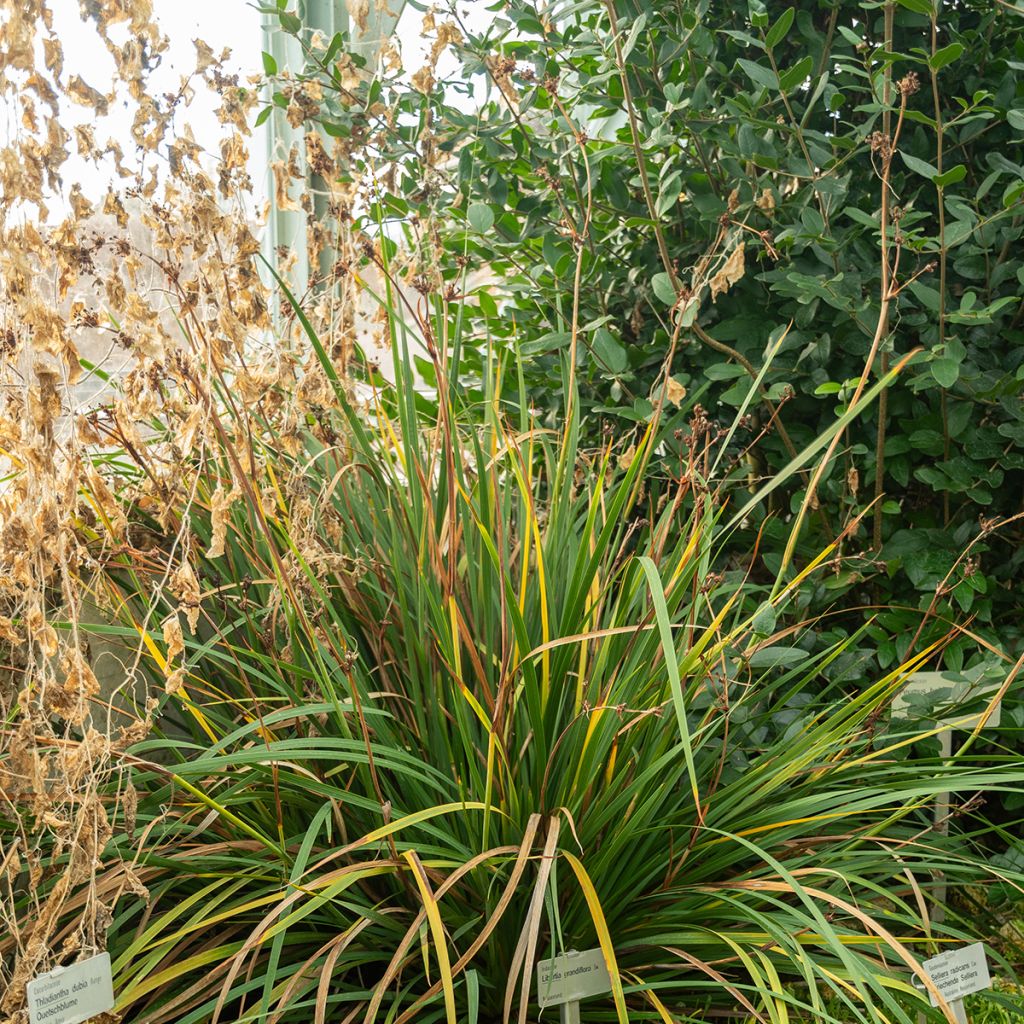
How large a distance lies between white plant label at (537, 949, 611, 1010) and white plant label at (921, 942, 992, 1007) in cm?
40

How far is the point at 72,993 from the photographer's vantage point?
3.54ft

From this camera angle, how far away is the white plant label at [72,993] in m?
1.05

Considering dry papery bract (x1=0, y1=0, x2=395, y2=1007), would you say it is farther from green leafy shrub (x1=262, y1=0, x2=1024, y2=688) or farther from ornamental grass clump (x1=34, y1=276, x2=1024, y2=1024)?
green leafy shrub (x1=262, y1=0, x2=1024, y2=688)

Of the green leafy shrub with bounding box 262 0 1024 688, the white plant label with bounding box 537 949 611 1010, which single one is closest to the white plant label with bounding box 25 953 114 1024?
the white plant label with bounding box 537 949 611 1010

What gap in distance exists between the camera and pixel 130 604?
1762 mm

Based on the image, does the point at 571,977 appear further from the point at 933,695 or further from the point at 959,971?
the point at 933,695

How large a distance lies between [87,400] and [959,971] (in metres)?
1.24

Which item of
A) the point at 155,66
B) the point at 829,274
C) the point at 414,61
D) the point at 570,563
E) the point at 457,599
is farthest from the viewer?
the point at 414,61

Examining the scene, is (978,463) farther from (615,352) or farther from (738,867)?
(738,867)

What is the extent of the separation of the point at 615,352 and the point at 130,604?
2.92ft

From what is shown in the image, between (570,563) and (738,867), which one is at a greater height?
(570,563)

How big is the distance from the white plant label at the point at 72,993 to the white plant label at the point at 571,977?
435 millimetres

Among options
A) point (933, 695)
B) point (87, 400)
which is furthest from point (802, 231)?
point (87, 400)

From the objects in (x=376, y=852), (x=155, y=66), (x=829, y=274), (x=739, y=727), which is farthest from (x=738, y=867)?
(x=155, y=66)
